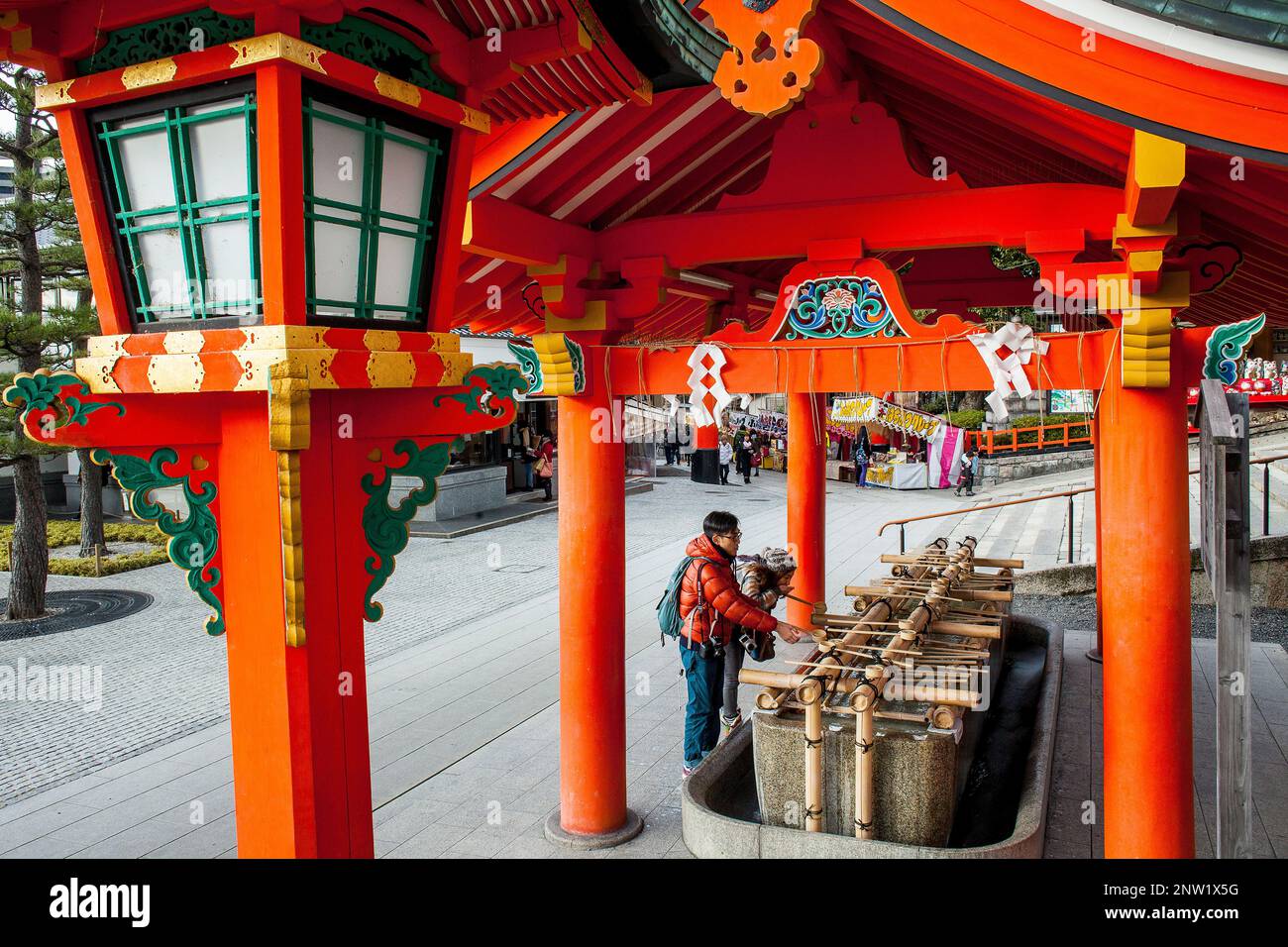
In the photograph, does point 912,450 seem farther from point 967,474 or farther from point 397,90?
point 397,90

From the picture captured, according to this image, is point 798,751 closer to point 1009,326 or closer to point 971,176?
point 1009,326

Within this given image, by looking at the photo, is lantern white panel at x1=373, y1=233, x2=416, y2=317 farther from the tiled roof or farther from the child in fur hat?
the child in fur hat

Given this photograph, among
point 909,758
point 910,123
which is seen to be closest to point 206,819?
point 909,758

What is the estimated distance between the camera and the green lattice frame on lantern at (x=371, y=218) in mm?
2912

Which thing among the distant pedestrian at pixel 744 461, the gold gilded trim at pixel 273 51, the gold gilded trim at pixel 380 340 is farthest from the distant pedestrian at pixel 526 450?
the gold gilded trim at pixel 273 51

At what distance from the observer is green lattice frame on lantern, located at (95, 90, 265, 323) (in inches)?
112

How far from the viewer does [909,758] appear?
14.8 ft

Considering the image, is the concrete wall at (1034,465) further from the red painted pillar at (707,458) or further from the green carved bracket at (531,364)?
the green carved bracket at (531,364)

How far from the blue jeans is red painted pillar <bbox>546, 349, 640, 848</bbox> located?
811 mm

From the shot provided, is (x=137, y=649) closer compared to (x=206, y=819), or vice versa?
(x=206, y=819)

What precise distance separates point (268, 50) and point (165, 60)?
38 centimetres

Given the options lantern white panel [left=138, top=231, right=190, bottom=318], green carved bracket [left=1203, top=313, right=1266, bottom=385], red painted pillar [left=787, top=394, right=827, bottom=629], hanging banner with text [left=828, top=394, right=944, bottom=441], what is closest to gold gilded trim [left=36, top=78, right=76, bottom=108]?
lantern white panel [left=138, top=231, right=190, bottom=318]

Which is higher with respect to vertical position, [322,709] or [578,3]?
[578,3]

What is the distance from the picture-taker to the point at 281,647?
9.77ft
